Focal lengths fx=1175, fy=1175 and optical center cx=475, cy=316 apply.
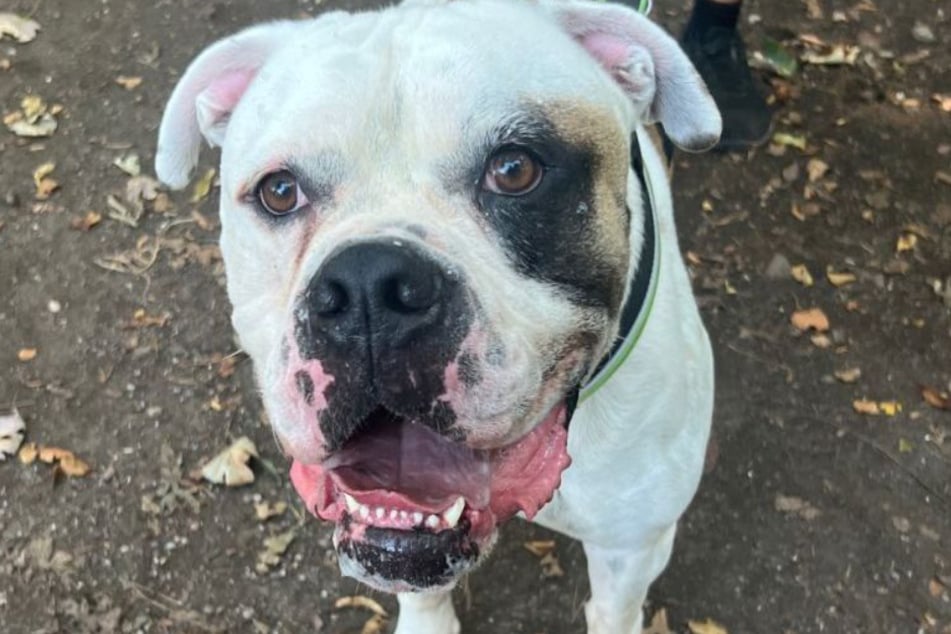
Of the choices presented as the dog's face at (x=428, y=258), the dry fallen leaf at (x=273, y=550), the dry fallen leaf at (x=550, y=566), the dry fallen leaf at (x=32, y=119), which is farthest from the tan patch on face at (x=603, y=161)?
the dry fallen leaf at (x=32, y=119)

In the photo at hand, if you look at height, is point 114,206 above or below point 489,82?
below

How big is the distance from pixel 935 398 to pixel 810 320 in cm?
46

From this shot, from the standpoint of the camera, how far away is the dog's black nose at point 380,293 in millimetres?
1695

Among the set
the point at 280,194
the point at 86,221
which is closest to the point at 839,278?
the point at 280,194

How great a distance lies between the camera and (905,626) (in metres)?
3.18

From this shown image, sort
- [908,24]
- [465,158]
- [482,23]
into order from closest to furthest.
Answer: [465,158], [482,23], [908,24]

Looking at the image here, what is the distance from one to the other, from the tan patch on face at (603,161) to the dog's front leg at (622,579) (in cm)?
84

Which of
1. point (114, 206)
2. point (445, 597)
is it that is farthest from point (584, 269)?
point (114, 206)

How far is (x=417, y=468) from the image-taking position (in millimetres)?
1988

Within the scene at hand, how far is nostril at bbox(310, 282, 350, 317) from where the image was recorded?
172 centimetres

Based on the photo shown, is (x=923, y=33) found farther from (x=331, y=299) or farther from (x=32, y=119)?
(x=331, y=299)

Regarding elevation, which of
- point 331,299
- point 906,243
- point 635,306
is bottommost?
point 906,243

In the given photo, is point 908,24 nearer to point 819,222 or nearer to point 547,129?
point 819,222

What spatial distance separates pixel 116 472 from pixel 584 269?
210 centimetres
